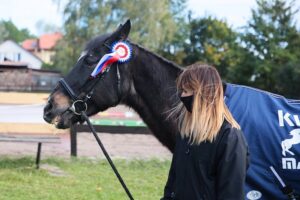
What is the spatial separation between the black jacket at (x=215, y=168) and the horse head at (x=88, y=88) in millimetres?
1275

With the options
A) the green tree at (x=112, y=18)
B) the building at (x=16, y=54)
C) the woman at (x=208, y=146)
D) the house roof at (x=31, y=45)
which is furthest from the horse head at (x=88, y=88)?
the house roof at (x=31, y=45)

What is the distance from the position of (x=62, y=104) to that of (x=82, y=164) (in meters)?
4.96

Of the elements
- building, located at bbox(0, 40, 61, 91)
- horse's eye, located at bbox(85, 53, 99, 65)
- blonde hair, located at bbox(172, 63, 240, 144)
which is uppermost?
horse's eye, located at bbox(85, 53, 99, 65)

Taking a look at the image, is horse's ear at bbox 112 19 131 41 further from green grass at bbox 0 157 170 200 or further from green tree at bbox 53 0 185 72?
green tree at bbox 53 0 185 72

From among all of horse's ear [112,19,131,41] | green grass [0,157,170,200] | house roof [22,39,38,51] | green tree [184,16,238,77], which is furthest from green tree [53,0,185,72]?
house roof [22,39,38,51]

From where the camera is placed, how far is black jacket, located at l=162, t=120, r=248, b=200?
2.06 metres

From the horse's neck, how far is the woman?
1.12 meters

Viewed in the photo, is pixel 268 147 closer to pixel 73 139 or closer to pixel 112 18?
pixel 73 139

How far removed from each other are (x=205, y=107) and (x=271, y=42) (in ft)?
94.9

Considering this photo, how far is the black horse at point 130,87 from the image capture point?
3.39m

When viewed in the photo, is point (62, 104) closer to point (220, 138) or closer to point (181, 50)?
point (220, 138)

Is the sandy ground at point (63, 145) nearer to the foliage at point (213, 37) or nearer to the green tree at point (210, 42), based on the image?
the foliage at point (213, 37)

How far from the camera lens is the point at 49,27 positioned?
7706cm

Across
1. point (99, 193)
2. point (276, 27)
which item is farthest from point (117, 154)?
point (276, 27)
